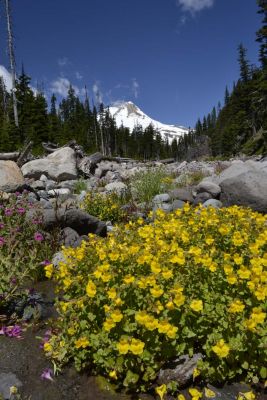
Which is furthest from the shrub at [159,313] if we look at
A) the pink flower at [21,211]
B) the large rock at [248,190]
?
the large rock at [248,190]

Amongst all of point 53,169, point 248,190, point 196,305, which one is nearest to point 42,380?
point 196,305

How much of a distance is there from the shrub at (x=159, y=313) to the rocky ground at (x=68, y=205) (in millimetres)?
190

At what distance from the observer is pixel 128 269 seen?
11.6ft

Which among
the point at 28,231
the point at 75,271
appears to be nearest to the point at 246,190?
the point at 28,231

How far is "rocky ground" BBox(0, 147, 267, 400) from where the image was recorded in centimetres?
310

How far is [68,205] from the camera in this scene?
850cm

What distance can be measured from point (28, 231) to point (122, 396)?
4.01 meters

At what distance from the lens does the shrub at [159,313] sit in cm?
287

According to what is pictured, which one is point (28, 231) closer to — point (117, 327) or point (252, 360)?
point (117, 327)

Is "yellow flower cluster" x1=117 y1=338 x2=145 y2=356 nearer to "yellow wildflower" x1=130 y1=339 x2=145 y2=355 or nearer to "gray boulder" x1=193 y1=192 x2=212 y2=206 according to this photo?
"yellow wildflower" x1=130 y1=339 x2=145 y2=355

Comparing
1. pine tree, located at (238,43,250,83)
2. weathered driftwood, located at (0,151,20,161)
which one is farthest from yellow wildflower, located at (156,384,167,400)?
pine tree, located at (238,43,250,83)

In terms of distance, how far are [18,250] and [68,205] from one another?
138 inches

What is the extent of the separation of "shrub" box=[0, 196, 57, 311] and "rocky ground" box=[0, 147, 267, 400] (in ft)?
1.04

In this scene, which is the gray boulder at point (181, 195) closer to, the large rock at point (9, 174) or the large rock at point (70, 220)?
the large rock at point (70, 220)
